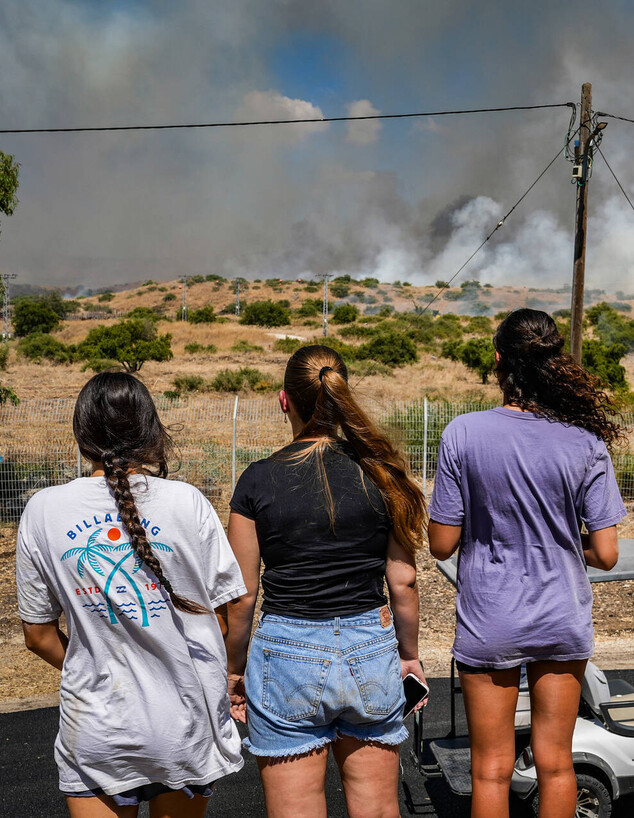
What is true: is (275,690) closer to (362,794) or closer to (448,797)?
(362,794)

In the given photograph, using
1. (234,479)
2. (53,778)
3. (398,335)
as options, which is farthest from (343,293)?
(53,778)

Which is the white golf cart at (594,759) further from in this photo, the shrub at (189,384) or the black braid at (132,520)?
the shrub at (189,384)

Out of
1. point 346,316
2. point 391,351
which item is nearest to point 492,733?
point 391,351

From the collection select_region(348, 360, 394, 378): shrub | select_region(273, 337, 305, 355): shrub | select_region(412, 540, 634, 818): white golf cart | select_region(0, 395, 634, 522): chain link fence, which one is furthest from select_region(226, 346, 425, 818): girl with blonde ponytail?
select_region(273, 337, 305, 355): shrub

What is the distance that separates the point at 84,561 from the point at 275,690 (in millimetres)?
633

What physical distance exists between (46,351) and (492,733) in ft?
122

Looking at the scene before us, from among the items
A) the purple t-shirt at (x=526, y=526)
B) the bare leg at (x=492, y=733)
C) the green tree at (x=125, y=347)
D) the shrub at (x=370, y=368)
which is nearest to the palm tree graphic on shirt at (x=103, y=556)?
the purple t-shirt at (x=526, y=526)

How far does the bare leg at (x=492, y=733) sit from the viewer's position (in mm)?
2293

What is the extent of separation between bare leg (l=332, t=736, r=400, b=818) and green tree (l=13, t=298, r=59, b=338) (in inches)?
2336

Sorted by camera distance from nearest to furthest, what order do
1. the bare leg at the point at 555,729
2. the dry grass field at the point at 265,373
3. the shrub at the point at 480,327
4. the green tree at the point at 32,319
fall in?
the bare leg at the point at 555,729
the dry grass field at the point at 265,373
the shrub at the point at 480,327
the green tree at the point at 32,319

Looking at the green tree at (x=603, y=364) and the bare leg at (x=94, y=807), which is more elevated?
the green tree at (x=603, y=364)

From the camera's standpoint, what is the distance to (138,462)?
6.41 ft

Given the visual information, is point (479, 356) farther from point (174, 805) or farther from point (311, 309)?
point (311, 309)

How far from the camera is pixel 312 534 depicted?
2.05m
